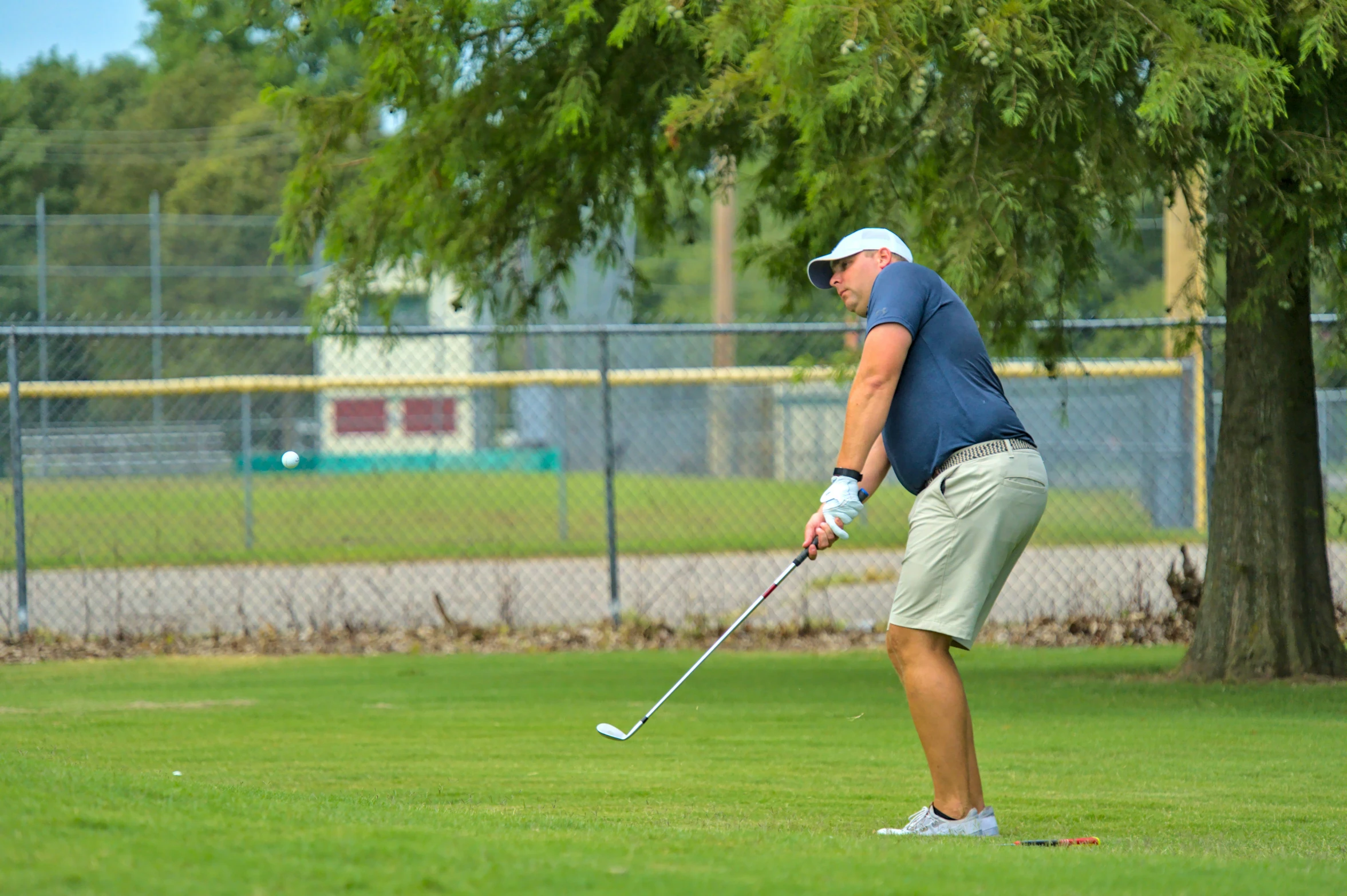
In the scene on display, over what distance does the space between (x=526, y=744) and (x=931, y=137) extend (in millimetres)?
3119

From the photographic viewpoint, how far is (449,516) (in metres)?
18.3

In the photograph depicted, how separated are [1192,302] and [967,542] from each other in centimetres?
397

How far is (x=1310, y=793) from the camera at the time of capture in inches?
209

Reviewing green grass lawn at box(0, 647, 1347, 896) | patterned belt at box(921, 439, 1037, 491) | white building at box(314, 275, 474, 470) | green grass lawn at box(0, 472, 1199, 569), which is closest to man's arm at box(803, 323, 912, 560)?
patterned belt at box(921, 439, 1037, 491)

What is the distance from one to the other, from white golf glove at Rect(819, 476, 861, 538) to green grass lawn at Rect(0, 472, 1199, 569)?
353 inches

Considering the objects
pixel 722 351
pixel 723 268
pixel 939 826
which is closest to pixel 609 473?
pixel 939 826

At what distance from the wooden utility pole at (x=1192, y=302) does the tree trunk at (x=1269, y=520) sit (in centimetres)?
32

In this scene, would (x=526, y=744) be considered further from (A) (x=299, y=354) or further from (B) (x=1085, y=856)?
(A) (x=299, y=354)

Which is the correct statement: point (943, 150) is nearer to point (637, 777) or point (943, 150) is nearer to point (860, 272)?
point (860, 272)

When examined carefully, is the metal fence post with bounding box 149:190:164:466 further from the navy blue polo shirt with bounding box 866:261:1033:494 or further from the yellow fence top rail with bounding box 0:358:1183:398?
the navy blue polo shirt with bounding box 866:261:1033:494

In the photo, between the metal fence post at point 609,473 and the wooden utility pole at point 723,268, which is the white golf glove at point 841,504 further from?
the wooden utility pole at point 723,268

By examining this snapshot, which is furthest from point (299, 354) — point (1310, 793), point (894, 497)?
point (1310, 793)

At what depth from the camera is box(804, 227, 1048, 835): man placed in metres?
4.40

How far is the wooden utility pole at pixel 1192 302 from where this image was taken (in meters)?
7.55
